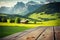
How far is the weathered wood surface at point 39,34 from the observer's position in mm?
2389

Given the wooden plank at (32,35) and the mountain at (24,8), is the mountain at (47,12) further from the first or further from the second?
Result: the wooden plank at (32,35)

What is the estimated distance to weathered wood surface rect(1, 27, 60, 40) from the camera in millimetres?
2389

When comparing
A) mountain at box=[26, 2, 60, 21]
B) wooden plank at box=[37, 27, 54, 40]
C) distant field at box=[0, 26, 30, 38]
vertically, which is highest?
mountain at box=[26, 2, 60, 21]

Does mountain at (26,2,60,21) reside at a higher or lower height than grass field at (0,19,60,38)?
higher

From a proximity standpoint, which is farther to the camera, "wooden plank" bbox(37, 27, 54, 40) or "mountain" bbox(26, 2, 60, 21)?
"mountain" bbox(26, 2, 60, 21)

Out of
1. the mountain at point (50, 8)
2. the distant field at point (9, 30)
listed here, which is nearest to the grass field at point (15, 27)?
the distant field at point (9, 30)

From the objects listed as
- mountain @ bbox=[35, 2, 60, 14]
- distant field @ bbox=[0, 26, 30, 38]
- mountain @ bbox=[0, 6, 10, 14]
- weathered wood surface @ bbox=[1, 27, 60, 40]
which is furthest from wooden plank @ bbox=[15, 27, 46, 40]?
mountain @ bbox=[0, 6, 10, 14]

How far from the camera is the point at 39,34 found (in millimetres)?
2455

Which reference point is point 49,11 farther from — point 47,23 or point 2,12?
point 2,12

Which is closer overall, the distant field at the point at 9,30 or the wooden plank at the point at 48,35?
the wooden plank at the point at 48,35

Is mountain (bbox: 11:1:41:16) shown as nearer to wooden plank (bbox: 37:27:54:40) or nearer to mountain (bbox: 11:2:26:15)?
mountain (bbox: 11:2:26:15)

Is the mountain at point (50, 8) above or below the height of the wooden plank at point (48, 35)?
above

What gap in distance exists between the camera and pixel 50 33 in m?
2.45

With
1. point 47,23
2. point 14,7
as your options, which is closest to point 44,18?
point 47,23
